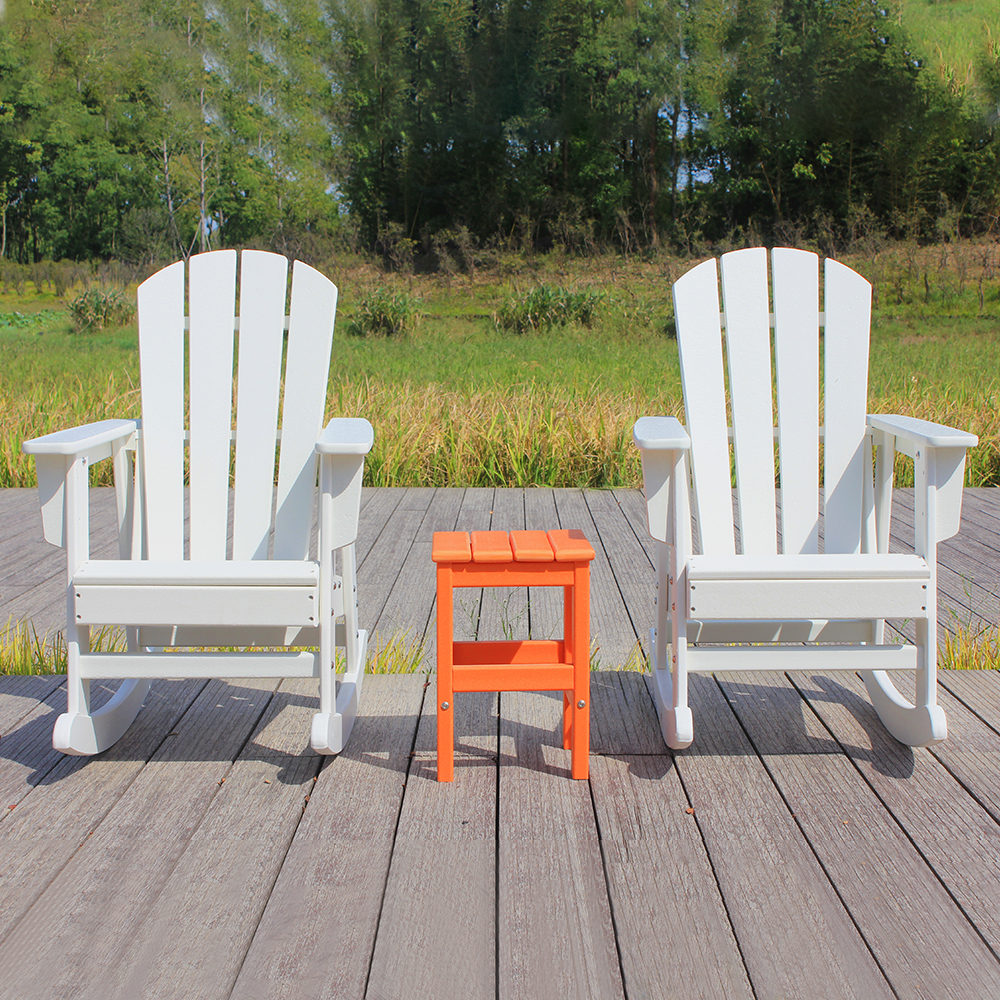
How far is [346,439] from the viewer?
1.57 metres

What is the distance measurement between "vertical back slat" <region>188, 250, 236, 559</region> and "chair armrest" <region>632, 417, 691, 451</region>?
912 mm

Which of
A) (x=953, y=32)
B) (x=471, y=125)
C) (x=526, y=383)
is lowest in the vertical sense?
(x=526, y=383)

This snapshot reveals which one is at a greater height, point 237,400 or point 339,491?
point 237,400

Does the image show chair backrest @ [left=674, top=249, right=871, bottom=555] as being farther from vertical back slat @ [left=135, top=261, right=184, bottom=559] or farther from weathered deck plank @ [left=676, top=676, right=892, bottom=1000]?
vertical back slat @ [left=135, top=261, right=184, bottom=559]

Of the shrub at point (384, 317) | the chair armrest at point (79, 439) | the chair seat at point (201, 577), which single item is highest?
the shrub at point (384, 317)

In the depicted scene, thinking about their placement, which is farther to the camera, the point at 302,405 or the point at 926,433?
the point at 302,405

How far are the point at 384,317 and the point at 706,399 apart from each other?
1056 centimetres

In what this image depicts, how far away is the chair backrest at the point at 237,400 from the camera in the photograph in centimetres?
182

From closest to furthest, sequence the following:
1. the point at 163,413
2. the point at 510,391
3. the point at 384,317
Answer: the point at 163,413
the point at 510,391
the point at 384,317

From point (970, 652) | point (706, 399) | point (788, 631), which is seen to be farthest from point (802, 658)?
point (970, 652)

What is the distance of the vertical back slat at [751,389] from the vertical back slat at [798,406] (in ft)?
0.15

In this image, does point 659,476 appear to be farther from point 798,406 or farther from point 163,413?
point 163,413

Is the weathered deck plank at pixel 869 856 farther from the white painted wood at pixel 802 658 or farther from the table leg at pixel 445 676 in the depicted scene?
the table leg at pixel 445 676

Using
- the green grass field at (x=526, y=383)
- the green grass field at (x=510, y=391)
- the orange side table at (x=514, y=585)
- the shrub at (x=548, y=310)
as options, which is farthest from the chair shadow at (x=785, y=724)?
the shrub at (x=548, y=310)
